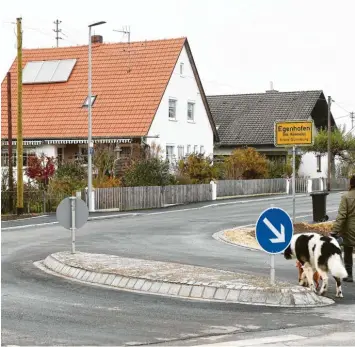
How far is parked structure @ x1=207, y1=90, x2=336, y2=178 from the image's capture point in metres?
70.1

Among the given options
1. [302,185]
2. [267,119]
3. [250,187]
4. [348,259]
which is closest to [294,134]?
[348,259]

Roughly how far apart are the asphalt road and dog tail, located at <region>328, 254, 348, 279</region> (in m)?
0.41

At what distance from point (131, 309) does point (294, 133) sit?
12.3 m

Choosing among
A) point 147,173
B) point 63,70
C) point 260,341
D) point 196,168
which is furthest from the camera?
point 63,70

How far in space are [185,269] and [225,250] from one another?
5.26m

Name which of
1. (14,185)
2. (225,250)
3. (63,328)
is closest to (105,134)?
(14,185)

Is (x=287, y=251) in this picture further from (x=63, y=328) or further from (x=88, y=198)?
(x=88, y=198)

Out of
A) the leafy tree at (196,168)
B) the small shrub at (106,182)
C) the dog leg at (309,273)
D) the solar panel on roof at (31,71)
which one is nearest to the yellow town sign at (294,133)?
the dog leg at (309,273)

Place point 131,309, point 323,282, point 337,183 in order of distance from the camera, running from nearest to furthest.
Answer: point 131,309 → point 323,282 → point 337,183

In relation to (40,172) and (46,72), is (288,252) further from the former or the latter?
(46,72)

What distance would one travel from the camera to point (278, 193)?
56.0 meters

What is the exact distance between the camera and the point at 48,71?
5719 cm

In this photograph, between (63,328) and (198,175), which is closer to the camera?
(63,328)

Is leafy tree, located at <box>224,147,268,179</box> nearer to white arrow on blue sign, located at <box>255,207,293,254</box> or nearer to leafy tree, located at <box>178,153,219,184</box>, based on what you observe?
leafy tree, located at <box>178,153,219,184</box>
